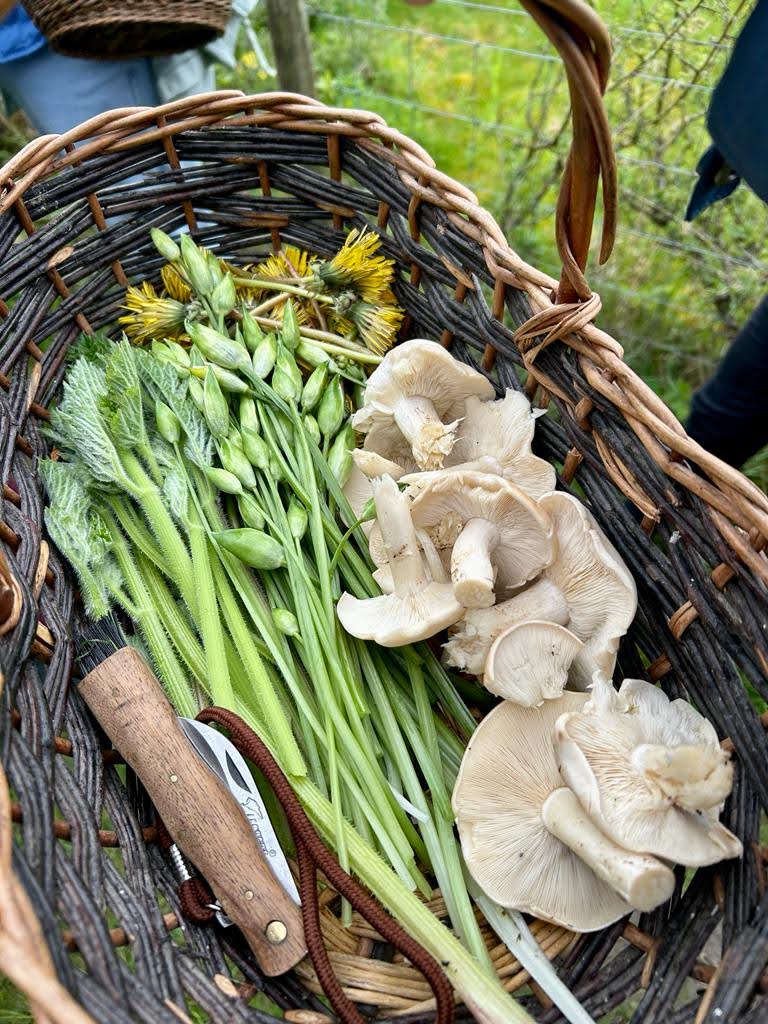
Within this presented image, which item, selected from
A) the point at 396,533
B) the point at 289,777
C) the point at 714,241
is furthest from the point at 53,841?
the point at 714,241

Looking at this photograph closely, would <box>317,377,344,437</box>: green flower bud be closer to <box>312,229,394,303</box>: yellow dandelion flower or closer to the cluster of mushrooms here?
the cluster of mushrooms

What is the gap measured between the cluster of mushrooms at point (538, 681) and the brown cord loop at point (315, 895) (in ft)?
0.49

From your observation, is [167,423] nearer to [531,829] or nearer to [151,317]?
[151,317]

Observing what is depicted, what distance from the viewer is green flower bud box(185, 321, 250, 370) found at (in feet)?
5.08

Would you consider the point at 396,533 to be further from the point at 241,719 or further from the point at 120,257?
the point at 120,257

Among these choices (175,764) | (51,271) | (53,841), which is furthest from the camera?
(51,271)

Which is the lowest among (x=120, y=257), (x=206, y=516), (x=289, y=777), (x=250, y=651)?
(x=289, y=777)

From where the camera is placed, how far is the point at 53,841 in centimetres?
101

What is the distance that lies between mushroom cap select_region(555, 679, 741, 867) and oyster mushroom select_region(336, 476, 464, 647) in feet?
0.83

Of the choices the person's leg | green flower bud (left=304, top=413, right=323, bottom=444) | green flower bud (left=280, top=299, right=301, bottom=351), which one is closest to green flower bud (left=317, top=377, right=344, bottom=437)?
green flower bud (left=304, top=413, right=323, bottom=444)

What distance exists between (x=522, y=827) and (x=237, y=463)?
758mm

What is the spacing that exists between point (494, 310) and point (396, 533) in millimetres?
516

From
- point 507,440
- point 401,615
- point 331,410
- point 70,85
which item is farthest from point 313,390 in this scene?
point 70,85

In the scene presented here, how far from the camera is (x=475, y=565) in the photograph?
121 cm
